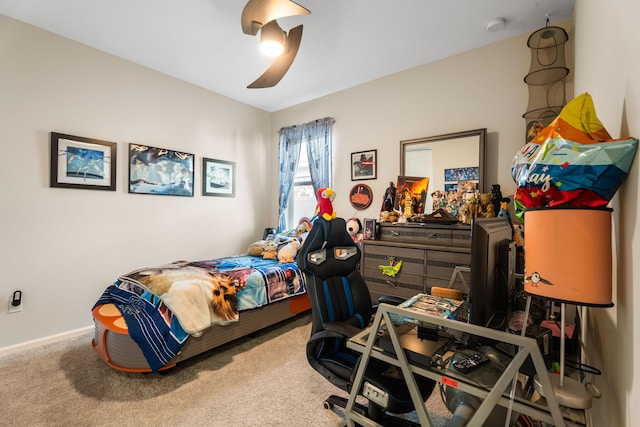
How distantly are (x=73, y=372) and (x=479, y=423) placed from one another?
9.14 feet

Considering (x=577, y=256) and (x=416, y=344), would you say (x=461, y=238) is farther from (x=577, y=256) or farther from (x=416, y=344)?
(x=577, y=256)

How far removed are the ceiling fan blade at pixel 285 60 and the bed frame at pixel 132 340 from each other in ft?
6.75

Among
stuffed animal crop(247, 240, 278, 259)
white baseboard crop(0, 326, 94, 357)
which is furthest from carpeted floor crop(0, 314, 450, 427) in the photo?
stuffed animal crop(247, 240, 278, 259)

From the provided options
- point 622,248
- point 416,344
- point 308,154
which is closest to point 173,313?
point 416,344

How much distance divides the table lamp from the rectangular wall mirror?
2193 mm

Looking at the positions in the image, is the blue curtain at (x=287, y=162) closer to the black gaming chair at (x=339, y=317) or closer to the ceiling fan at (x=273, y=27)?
the ceiling fan at (x=273, y=27)

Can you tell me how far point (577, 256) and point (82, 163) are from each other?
12.5 feet

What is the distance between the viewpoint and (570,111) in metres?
Result: 0.93

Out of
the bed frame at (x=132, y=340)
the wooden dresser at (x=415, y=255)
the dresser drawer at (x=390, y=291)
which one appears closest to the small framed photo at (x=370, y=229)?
the wooden dresser at (x=415, y=255)

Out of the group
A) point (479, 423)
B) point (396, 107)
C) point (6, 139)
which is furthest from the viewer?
point (396, 107)

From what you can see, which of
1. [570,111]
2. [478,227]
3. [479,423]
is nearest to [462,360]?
[479,423]

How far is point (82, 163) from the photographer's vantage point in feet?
9.59

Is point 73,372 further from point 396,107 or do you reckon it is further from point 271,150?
point 396,107

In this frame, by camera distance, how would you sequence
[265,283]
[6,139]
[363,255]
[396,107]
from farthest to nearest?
1. [396,107]
2. [363,255]
3. [265,283]
4. [6,139]
